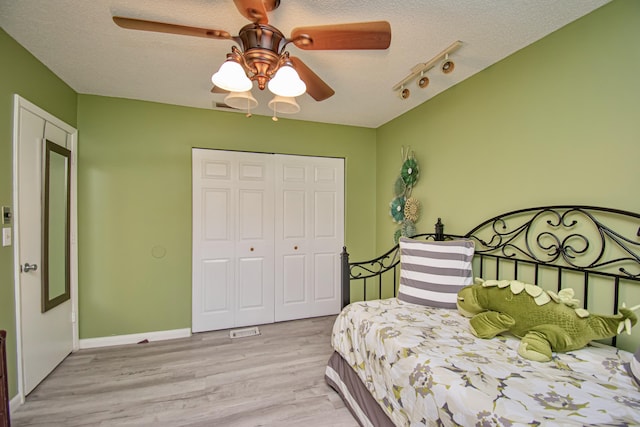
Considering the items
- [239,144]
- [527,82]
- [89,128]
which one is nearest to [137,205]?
[89,128]

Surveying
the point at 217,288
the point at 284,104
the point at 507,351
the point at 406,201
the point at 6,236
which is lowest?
the point at 217,288

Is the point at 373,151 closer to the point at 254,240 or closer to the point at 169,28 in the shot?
the point at 254,240

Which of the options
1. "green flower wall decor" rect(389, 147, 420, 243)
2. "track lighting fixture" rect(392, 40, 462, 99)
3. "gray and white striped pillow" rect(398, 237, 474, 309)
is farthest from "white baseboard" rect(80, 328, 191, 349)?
"track lighting fixture" rect(392, 40, 462, 99)

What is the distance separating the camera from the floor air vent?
9.30ft

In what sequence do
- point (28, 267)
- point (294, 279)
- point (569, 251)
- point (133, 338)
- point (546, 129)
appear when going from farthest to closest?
1. point (294, 279)
2. point (133, 338)
3. point (28, 267)
4. point (546, 129)
5. point (569, 251)

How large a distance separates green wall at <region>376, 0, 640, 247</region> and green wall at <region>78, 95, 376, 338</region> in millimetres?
2121

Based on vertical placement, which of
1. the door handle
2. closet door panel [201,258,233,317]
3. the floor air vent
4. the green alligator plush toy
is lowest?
the floor air vent

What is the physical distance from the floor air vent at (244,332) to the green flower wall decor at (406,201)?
6.14 feet

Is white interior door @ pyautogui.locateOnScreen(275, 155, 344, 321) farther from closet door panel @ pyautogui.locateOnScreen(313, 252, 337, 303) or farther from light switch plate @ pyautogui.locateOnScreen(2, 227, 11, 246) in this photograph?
light switch plate @ pyautogui.locateOnScreen(2, 227, 11, 246)

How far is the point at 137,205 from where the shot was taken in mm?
2711

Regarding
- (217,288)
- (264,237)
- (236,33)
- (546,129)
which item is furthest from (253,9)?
(217,288)

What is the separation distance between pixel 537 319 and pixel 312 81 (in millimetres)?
1794

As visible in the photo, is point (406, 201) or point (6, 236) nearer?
point (6, 236)

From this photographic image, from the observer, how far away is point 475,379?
1057 millimetres
